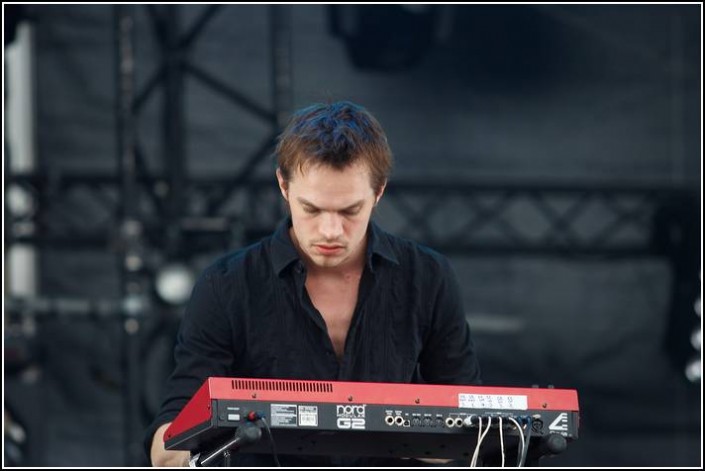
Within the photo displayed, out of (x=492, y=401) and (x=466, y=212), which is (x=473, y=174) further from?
(x=492, y=401)

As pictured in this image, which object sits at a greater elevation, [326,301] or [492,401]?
[326,301]

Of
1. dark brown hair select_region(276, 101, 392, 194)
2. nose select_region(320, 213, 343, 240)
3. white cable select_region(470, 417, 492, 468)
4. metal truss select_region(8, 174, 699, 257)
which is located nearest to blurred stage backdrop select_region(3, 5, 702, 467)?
metal truss select_region(8, 174, 699, 257)

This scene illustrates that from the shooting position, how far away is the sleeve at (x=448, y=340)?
358 cm

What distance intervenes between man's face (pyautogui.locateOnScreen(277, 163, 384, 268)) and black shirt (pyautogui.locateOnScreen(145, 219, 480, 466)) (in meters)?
0.17

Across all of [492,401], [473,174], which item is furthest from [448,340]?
[473,174]

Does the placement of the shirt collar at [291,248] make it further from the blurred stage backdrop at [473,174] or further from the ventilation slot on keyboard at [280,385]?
the blurred stage backdrop at [473,174]

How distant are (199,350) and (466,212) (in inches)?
227

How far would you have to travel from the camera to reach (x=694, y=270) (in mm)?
8883

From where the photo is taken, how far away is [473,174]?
8.95 m

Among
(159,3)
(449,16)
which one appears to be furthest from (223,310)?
(449,16)

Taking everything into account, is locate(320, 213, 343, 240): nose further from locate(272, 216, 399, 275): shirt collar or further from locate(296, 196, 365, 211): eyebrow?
locate(272, 216, 399, 275): shirt collar

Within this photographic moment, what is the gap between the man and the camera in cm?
325

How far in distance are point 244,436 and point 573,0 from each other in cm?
670

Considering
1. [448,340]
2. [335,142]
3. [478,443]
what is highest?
[335,142]
